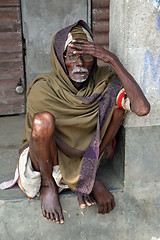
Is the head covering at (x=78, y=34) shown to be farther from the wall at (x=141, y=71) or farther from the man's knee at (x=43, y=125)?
the man's knee at (x=43, y=125)

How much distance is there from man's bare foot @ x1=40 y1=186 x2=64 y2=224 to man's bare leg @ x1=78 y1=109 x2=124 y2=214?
175 mm

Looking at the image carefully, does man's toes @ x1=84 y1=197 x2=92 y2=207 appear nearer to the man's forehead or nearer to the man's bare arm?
the man's bare arm

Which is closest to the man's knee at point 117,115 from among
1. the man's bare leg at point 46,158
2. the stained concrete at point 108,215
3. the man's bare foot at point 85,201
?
the stained concrete at point 108,215

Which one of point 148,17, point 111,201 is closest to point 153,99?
point 148,17

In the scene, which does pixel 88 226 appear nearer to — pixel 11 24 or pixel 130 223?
pixel 130 223

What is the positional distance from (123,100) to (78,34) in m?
0.65

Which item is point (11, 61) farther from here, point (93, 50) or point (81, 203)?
point (81, 203)

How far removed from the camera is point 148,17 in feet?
7.51

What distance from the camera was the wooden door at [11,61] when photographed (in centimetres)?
438

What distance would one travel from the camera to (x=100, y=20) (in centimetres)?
456

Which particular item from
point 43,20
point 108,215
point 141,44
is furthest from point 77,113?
point 43,20

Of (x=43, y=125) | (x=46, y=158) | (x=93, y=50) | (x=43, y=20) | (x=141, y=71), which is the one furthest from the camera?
(x=43, y=20)

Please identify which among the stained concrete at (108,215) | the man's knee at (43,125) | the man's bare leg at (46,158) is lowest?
the stained concrete at (108,215)

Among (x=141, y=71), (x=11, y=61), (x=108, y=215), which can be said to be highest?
(x=141, y=71)
